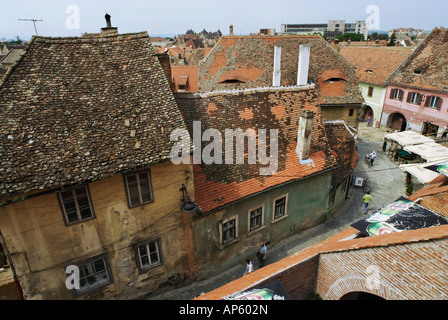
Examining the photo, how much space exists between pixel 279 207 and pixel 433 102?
25.6 metres

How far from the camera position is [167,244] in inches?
483

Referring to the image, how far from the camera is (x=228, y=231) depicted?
1402 cm

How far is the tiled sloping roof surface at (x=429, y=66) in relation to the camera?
96.8 feet

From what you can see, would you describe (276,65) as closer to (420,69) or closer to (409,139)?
(409,139)

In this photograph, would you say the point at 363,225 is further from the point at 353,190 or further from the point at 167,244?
the point at 353,190

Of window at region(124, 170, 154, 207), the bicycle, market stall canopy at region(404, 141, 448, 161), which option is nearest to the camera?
window at region(124, 170, 154, 207)

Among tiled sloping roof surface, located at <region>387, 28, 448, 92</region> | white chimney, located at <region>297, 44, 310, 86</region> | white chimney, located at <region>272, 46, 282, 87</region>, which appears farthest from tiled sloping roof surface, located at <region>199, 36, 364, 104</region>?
tiled sloping roof surface, located at <region>387, 28, 448, 92</region>

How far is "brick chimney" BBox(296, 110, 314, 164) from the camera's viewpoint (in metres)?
14.9

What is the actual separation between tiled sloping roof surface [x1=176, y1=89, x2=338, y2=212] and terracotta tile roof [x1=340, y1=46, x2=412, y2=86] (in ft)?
83.4

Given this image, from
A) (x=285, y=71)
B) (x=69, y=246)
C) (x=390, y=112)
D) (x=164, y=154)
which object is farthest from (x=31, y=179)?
(x=390, y=112)

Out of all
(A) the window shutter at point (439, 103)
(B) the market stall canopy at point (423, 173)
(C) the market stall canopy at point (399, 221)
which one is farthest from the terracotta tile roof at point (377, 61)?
(C) the market stall canopy at point (399, 221)

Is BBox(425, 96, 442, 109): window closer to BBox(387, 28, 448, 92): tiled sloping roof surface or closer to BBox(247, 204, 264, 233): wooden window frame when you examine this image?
BBox(387, 28, 448, 92): tiled sloping roof surface

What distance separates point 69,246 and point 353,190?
788 inches

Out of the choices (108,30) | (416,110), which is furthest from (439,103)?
(108,30)
